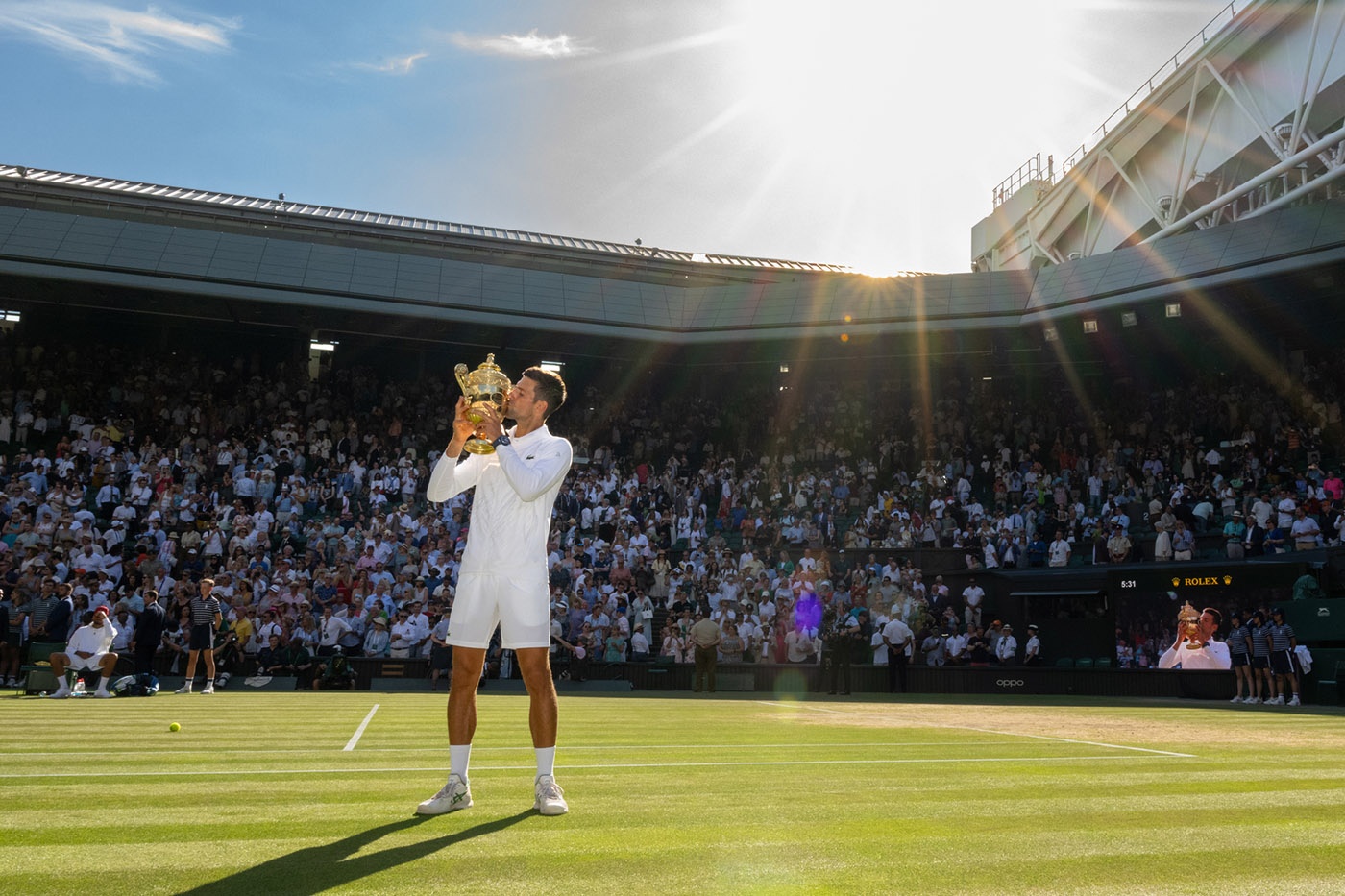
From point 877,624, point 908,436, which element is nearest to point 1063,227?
point 908,436

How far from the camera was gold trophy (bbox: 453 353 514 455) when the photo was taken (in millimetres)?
5277

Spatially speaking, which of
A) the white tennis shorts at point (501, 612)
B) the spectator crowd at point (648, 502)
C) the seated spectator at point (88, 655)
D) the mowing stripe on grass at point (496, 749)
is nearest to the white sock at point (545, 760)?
the white tennis shorts at point (501, 612)

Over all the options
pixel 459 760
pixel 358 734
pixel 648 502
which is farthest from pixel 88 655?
pixel 648 502

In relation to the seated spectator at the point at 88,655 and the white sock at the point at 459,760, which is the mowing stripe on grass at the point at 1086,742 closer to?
the white sock at the point at 459,760

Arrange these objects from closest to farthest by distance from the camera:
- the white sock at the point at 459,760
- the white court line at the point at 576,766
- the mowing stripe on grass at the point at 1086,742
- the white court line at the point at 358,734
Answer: the white sock at the point at 459,760
the white court line at the point at 576,766
the mowing stripe on grass at the point at 1086,742
the white court line at the point at 358,734

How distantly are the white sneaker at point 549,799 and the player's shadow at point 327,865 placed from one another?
13.0 inches

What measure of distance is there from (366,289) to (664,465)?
10377mm

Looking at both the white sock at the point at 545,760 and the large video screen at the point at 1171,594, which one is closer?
the white sock at the point at 545,760

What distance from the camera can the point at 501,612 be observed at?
17.5 feet

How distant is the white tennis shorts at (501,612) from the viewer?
5.26 m

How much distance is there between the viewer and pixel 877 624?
24109 mm

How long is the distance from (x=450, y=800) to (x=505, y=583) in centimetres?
104

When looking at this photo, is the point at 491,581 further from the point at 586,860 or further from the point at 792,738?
the point at 792,738

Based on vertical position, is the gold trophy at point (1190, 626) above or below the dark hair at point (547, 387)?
below
